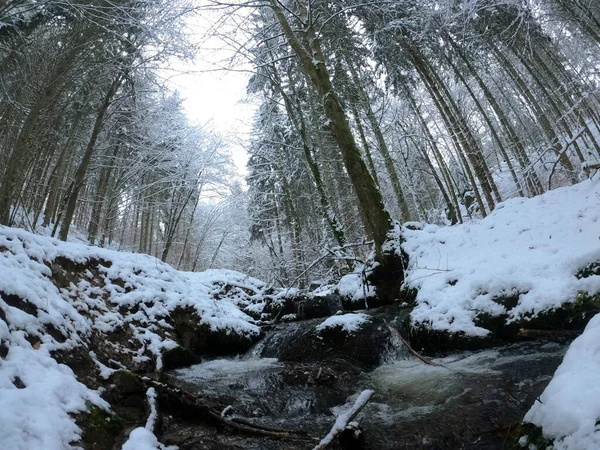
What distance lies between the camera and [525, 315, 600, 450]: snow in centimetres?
142

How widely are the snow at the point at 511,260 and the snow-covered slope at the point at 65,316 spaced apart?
385 cm

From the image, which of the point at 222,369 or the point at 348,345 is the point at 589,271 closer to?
the point at 348,345

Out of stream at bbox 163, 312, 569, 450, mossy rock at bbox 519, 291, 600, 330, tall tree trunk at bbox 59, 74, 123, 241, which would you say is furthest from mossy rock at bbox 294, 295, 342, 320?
tall tree trunk at bbox 59, 74, 123, 241

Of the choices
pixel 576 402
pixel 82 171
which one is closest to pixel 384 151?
pixel 82 171

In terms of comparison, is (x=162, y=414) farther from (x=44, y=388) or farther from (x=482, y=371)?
(x=482, y=371)

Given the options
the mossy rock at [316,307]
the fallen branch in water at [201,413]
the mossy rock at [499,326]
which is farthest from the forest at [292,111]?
the fallen branch in water at [201,413]

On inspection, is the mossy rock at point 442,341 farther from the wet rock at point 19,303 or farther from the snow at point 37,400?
the wet rock at point 19,303

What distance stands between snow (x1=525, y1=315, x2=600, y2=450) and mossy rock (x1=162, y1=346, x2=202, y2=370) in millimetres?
4912

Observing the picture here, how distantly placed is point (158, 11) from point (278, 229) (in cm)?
1282

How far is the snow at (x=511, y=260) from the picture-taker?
4262mm

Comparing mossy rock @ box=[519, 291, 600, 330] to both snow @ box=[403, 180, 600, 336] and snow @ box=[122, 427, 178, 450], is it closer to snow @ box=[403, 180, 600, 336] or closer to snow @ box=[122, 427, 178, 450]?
snow @ box=[403, 180, 600, 336]

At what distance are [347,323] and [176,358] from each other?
2776mm

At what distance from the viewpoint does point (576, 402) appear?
154 cm

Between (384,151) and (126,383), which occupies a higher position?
(384,151)
